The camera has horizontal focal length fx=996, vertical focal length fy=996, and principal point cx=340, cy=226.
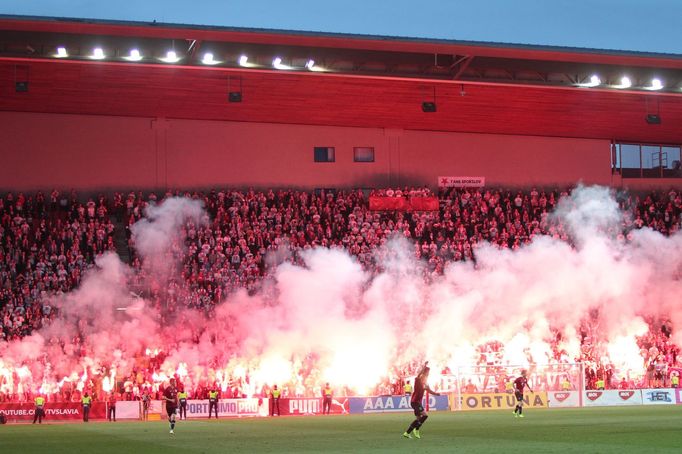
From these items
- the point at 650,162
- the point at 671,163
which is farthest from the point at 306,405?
the point at 671,163

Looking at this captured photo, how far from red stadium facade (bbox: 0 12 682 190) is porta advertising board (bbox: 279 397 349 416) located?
11.0m

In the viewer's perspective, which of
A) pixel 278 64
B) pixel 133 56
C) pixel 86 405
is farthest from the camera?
pixel 278 64

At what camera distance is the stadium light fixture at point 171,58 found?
32.1 meters

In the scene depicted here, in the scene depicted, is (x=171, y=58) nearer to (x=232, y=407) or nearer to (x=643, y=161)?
(x=232, y=407)

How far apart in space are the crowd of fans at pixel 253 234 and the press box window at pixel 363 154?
1.72 meters

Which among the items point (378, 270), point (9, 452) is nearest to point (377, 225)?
point (378, 270)

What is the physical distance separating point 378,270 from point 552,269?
719 centimetres

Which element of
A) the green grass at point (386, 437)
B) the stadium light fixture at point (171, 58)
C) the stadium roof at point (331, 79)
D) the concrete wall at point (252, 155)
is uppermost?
the stadium roof at point (331, 79)

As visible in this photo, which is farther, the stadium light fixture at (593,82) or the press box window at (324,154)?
the press box window at (324,154)

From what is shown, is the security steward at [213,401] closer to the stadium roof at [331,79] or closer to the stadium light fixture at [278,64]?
the stadium roof at [331,79]

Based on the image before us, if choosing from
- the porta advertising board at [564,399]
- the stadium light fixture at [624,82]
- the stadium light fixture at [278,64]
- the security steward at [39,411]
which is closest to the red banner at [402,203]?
the stadium light fixture at [624,82]

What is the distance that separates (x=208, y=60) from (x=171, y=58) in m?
1.35

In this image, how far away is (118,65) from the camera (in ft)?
112

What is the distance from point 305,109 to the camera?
1628 inches
